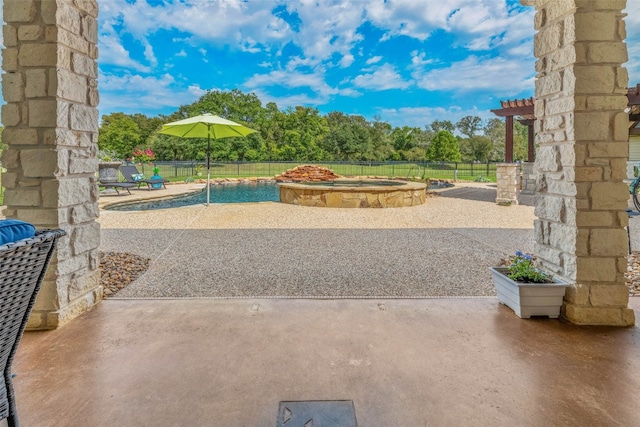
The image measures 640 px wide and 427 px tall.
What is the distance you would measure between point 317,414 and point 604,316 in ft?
6.88

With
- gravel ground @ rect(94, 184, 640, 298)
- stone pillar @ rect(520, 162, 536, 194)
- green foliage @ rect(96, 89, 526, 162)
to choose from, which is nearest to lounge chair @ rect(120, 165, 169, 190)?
gravel ground @ rect(94, 184, 640, 298)

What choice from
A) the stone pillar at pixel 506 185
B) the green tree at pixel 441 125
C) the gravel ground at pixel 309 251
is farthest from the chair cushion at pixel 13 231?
the green tree at pixel 441 125

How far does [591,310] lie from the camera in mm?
2410

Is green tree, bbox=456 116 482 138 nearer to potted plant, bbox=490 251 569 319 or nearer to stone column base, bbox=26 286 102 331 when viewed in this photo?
potted plant, bbox=490 251 569 319

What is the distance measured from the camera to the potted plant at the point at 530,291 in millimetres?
2471

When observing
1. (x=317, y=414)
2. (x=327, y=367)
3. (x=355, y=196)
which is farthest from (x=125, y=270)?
(x=355, y=196)

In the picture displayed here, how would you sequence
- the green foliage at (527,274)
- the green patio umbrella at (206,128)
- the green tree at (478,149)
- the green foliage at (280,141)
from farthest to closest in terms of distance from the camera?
the green tree at (478,149), the green foliage at (280,141), the green patio umbrella at (206,128), the green foliage at (527,274)

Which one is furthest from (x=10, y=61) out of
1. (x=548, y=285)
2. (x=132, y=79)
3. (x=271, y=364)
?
(x=132, y=79)

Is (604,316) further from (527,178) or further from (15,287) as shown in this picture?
(527,178)

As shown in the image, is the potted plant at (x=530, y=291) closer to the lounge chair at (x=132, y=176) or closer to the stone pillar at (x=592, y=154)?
the stone pillar at (x=592, y=154)

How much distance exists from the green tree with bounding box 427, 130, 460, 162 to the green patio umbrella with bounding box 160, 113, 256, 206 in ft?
79.2

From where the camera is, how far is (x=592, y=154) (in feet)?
7.70

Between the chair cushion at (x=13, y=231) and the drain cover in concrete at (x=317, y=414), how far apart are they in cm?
112

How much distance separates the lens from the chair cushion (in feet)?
3.04
